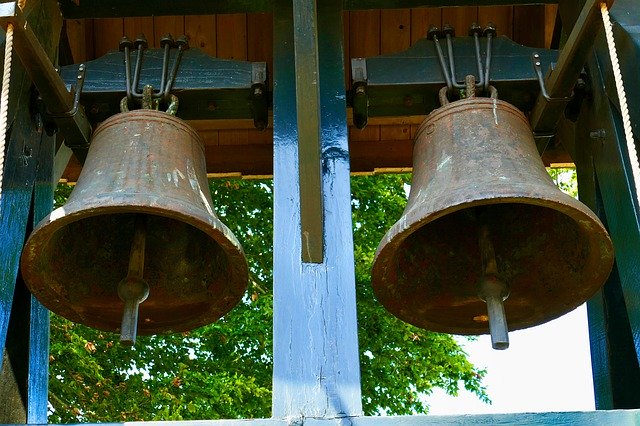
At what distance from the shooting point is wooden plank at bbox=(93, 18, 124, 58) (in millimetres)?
4652

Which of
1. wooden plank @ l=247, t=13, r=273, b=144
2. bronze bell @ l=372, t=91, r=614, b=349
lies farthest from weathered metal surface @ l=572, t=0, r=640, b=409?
wooden plank @ l=247, t=13, r=273, b=144

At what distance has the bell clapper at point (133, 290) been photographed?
10.6 feet

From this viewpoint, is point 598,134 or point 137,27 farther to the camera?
point 137,27

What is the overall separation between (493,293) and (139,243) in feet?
→ 3.41

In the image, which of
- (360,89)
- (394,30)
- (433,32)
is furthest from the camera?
(394,30)

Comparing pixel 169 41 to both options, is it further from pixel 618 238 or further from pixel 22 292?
pixel 618 238

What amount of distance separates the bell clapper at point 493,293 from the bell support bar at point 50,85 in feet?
4.31

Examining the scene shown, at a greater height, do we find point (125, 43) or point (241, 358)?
point (241, 358)

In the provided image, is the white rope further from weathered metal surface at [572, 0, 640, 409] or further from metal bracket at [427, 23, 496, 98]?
weathered metal surface at [572, 0, 640, 409]

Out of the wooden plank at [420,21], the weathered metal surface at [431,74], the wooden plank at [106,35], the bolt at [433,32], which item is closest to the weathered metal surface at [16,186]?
the wooden plank at [106,35]

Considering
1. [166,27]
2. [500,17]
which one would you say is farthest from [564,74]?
[166,27]

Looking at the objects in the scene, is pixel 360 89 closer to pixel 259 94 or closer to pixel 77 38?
pixel 259 94

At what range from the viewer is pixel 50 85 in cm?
357

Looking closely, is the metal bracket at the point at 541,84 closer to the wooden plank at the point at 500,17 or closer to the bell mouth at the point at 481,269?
the bell mouth at the point at 481,269
